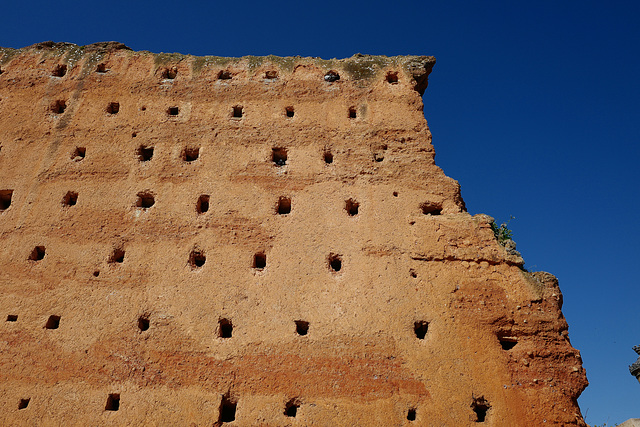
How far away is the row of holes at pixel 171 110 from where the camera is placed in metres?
10.5

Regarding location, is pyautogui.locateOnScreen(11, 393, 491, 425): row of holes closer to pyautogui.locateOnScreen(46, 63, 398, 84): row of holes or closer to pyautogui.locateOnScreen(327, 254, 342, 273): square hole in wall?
pyautogui.locateOnScreen(327, 254, 342, 273): square hole in wall

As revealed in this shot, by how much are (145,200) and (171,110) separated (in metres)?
2.19

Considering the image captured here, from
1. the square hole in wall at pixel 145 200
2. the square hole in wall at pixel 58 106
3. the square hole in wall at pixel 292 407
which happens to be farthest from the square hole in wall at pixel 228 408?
the square hole in wall at pixel 58 106

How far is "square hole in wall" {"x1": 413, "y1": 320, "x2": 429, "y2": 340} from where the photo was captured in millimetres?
7984


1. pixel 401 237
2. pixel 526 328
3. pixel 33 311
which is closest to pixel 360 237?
pixel 401 237

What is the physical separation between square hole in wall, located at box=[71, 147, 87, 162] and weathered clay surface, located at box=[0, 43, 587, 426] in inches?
3.8

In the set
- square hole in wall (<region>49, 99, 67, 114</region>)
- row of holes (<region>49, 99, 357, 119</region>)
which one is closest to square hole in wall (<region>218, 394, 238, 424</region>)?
row of holes (<region>49, 99, 357, 119</region>)

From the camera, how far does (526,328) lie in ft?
26.0

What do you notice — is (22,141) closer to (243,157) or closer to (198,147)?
(198,147)

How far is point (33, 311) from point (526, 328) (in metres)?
8.04

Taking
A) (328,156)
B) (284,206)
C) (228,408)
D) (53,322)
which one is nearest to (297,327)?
(228,408)

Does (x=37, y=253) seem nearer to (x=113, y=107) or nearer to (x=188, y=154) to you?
(x=188, y=154)

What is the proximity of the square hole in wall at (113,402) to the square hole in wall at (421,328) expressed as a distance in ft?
15.3

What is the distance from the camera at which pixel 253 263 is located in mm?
8664
